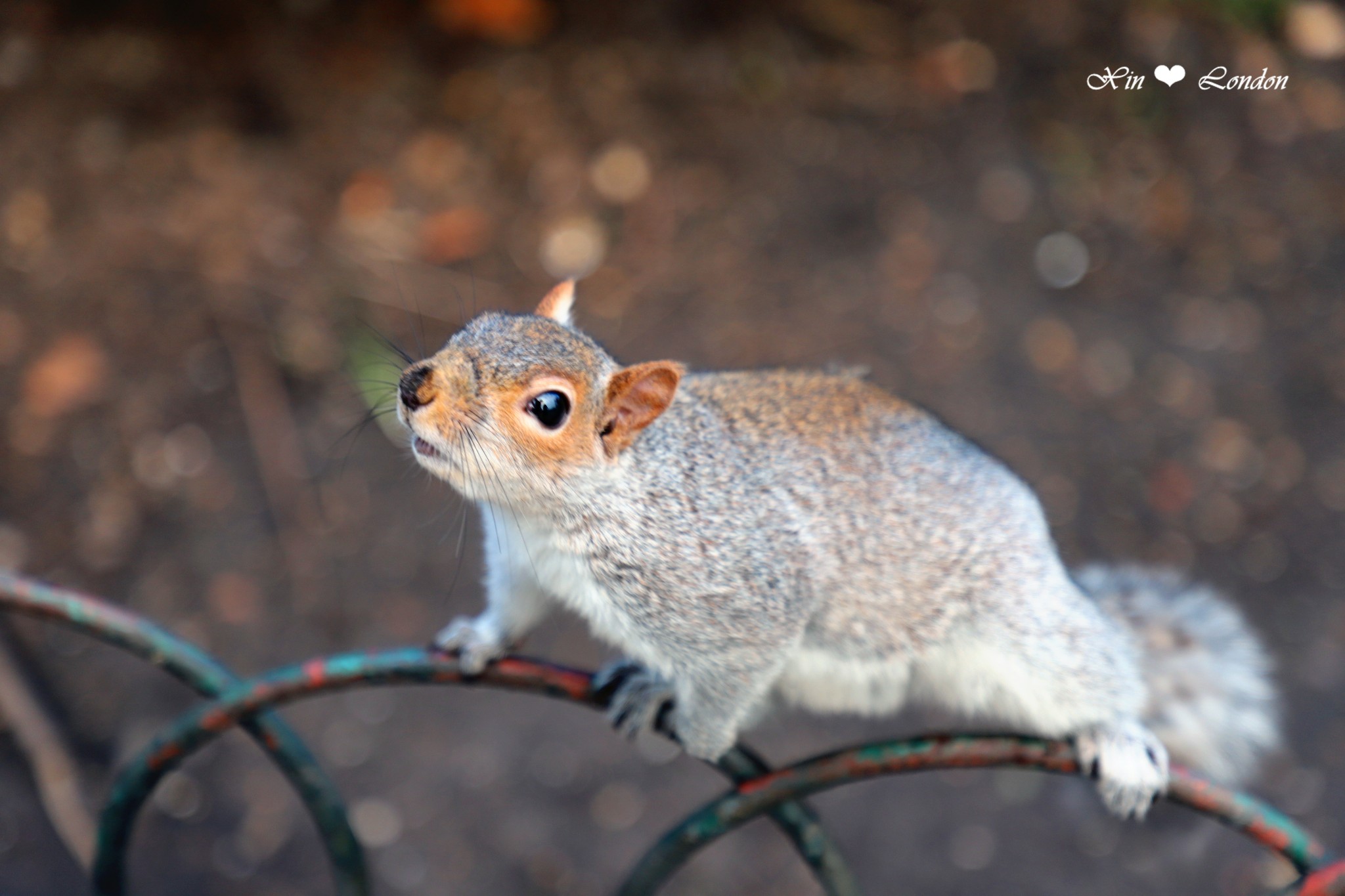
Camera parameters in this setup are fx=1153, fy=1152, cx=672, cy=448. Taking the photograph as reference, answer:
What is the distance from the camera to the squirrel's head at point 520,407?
3.81ft

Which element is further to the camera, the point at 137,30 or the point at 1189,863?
the point at 137,30

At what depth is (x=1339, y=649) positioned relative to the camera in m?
2.85

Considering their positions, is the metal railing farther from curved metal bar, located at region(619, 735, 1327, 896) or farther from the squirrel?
the squirrel

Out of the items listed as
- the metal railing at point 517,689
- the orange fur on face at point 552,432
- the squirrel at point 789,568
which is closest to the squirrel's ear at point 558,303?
the squirrel at point 789,568

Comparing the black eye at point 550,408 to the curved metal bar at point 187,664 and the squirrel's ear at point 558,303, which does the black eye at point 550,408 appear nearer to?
the squirrel's ear at point 558,303

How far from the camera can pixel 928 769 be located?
47.1 inches

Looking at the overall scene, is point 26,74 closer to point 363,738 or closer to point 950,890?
point 363,738

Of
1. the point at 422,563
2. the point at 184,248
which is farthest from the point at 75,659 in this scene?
the point at 184,248

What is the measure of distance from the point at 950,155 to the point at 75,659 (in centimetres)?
267

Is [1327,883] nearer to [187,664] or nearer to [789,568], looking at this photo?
[789,568]

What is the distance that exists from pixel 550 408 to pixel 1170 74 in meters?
2.94

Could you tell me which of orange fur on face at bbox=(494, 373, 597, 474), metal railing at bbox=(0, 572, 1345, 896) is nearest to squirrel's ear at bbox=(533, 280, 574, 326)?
orange fur on face at bbox=(494, 373, 597, 474)

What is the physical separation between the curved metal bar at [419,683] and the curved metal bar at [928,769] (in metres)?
0.05

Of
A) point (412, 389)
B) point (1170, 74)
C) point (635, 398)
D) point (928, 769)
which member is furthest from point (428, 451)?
point (1170, 74)
